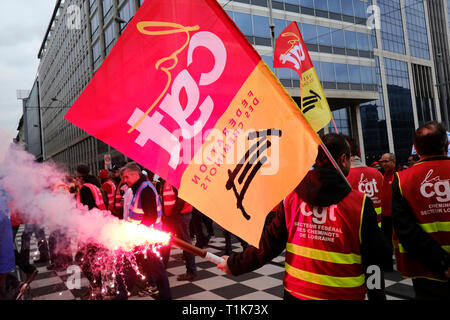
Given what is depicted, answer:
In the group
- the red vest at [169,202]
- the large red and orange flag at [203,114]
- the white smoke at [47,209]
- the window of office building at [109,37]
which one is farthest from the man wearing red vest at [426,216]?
the window of office building at [109,37]

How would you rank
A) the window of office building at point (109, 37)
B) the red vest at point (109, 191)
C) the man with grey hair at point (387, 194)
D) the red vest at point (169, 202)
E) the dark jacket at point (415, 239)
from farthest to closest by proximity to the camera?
the window of office building at point (109, 37)
the red vest at point (109, 191)
the red vest at point (169, 202)
the man with grey hair at point (387, 194)
the dark jacket at point (415, 239)

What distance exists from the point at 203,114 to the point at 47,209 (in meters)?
2.99

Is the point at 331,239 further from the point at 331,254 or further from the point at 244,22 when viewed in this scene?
the point at 244,22

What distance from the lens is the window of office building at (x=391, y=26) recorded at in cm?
3547

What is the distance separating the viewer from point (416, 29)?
4116 cm

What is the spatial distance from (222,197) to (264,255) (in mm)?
563

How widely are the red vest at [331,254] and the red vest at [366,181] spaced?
258 centimetres

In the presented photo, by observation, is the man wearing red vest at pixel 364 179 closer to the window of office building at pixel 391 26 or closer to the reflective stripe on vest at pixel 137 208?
the reflective stripe on vest at pixel 137 208

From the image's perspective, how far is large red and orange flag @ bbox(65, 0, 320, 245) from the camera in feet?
5.23

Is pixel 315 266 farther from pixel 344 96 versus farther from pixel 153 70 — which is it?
pixel 344 96

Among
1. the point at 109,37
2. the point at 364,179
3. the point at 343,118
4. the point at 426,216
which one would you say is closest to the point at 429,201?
the point at 426,216

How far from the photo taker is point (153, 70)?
1837 mm

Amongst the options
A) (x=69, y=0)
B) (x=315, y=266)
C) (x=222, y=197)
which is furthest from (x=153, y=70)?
(x=69, y=0)

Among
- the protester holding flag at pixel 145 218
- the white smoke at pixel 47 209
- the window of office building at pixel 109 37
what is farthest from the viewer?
the window of office building at pixel 109 37
